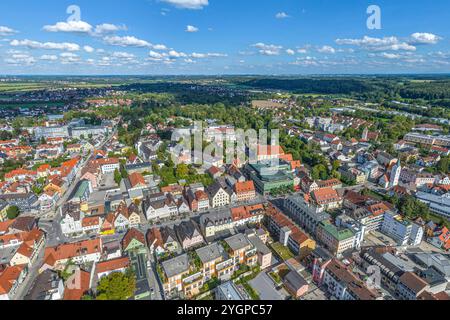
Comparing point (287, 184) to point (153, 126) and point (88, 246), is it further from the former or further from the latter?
point (153, 126)

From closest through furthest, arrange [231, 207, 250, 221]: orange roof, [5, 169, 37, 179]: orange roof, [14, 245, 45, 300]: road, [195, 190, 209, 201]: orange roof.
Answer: [14, 245, 45, 300]: road < [231, 207, 250, 221]: orange roof < [195, 190, 209, 201]: orange roof < [5, 169, 37, 179]: orange roof

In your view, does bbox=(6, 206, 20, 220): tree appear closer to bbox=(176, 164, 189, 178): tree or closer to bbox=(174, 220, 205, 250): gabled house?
bbox=(174, 220, 205, 250): gabled house

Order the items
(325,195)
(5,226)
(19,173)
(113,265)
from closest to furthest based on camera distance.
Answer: (113,265) → (5,226) → (325,195) → (19,173)

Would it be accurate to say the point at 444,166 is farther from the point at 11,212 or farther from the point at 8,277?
the point at 11,212

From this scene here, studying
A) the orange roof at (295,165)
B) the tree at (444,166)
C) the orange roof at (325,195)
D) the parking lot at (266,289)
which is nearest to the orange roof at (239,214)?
the parking lot at (266,289)

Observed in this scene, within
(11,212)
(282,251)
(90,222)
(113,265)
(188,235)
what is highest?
(11,212)

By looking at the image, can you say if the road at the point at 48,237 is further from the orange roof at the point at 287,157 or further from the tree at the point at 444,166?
the tree at the point at 444,166

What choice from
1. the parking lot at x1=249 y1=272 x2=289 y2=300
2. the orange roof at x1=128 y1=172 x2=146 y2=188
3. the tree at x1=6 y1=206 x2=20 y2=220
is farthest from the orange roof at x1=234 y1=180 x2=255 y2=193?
the tree at x1=6 y1=206 x2=20 y2=220

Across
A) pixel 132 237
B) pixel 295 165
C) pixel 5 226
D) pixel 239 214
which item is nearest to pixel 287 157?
pixel 295 165
